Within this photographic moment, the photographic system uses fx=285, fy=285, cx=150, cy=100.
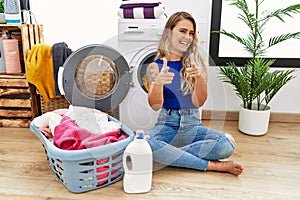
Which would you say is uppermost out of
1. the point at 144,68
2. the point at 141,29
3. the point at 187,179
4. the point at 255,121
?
the point at 141,29

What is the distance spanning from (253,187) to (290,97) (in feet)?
3.70

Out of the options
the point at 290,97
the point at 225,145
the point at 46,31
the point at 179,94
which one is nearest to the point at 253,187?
the point at 225,145

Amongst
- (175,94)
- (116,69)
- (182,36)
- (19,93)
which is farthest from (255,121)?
(19,93)

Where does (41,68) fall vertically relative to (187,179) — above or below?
above

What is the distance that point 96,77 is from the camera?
1.64m

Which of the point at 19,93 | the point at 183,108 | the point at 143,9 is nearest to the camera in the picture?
the point at 183,108

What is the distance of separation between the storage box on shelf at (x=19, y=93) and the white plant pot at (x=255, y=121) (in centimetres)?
145

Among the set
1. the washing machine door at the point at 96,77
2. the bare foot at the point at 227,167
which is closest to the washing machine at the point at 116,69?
the washing machine door at the point at 96,77

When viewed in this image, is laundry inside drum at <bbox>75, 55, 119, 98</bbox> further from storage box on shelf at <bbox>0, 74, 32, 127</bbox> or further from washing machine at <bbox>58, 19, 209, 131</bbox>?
storage box on shelf at <bbox>0, 74, 32, 127</bbox>

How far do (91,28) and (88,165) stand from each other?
1.33 m

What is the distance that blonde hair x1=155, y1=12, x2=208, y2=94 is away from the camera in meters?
1.38

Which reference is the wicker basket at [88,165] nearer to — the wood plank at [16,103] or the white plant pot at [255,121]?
the wood plank at [16,103]

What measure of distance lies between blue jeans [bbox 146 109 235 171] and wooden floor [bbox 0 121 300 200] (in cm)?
7

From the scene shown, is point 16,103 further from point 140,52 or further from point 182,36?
point 182,36
